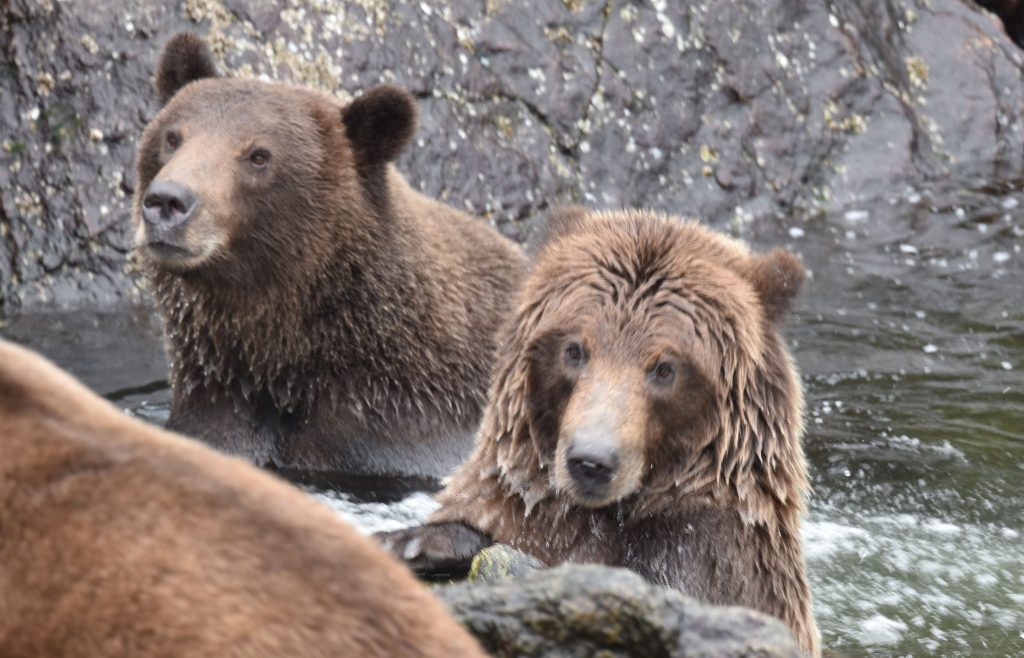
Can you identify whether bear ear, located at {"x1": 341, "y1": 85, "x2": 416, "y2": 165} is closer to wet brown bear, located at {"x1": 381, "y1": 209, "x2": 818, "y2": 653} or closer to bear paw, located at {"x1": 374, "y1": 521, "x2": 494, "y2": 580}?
wet brown bear, located at {"x1": 381, "y1": 209, "x2": 818, "y2": 653}

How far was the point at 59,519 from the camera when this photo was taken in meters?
2.77

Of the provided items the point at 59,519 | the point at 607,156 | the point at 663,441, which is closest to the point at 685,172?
the point at 607,156

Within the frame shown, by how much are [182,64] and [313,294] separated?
1.65m

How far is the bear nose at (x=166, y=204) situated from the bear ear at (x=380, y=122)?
4.14ft

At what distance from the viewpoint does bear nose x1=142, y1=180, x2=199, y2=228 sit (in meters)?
8.41

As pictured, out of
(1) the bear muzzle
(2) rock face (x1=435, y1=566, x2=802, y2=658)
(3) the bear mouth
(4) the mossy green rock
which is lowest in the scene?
(4) the mossy green rock

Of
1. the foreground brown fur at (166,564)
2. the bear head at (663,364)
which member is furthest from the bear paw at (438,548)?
the foreground brown fur at (166,564)

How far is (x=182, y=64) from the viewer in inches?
380

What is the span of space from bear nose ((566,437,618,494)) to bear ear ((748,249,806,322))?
1.17 m

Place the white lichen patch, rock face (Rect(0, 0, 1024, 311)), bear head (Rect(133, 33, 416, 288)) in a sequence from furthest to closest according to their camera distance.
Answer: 1. the white lichen patch
2. rock face (Rect(0, 0, 1024, 311))
3. bear head (Rect(133, 33, 416, 288))

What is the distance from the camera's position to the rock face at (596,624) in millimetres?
4602

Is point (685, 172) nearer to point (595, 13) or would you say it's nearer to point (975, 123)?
point (595, 13)

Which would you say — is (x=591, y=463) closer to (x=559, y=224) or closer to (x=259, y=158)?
(x=559, y=224)

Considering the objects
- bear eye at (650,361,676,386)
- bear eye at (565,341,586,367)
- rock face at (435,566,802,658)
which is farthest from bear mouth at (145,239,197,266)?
rock face at (435,566,802,658)
